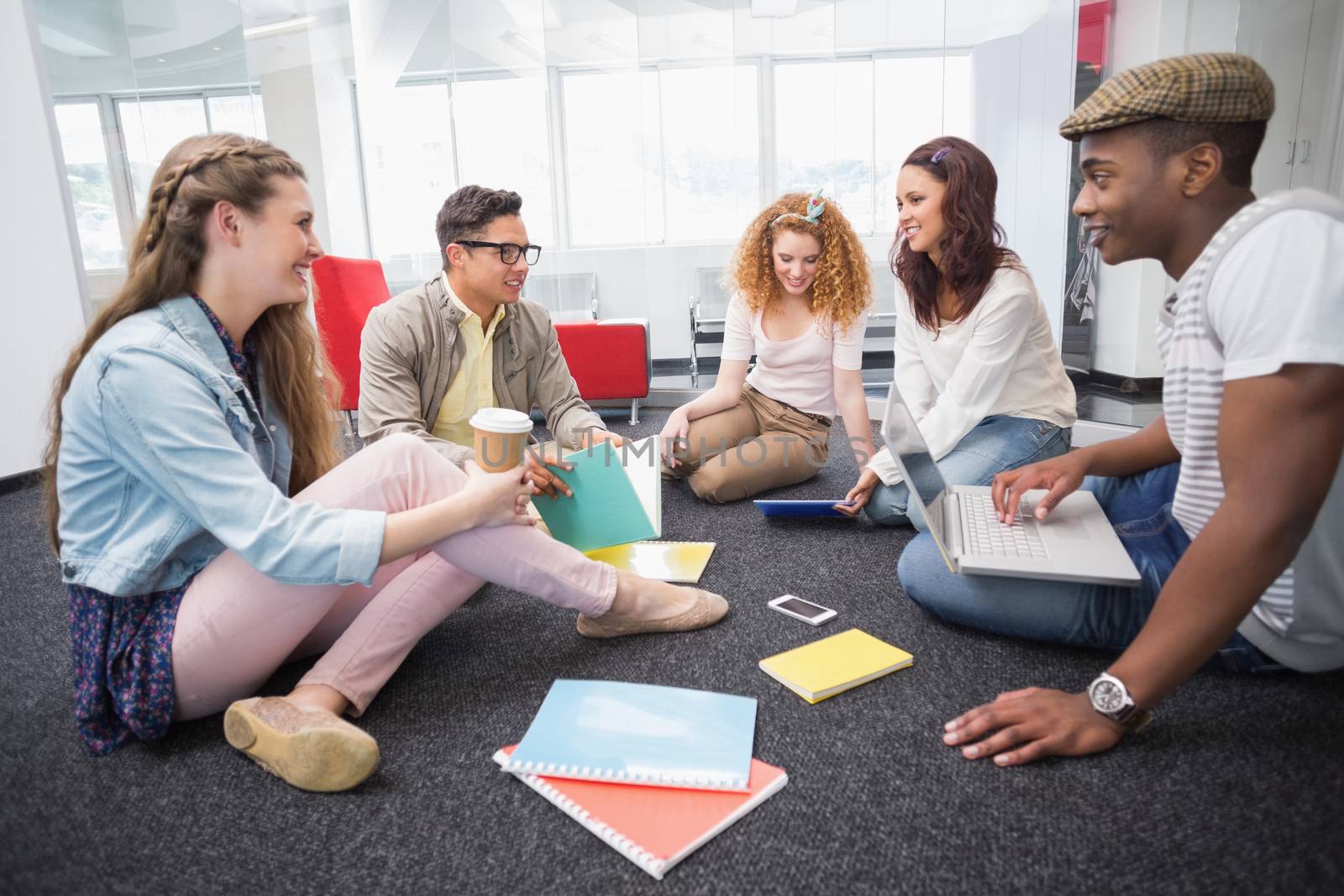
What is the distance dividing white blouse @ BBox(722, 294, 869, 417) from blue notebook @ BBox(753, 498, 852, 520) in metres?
0.58

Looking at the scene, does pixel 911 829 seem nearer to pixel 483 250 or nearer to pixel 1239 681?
pixel 1239 681

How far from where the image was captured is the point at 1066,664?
1.51m

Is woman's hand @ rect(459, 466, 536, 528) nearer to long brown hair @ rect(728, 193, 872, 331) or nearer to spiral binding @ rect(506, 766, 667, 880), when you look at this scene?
spiral binding @ rect(506, 766, 667, 880)

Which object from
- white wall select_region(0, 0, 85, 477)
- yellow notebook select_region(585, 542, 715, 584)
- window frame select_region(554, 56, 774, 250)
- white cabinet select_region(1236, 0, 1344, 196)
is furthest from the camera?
window frame select_region(554, 56, 774, 250)

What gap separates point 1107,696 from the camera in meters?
1.14

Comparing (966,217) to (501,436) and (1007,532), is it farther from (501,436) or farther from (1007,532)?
(501,436)

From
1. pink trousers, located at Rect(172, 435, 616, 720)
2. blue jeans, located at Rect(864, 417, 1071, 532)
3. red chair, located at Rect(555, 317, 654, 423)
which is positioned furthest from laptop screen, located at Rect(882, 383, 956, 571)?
red chair, located at Rect(555, 317, 654, 423)

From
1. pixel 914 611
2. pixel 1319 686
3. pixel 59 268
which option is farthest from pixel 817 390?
pixel 59 268

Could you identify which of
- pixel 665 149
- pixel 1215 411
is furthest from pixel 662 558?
pixel 665 149

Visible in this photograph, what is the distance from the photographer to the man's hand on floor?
45.9 inches

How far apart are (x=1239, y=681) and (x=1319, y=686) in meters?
0.12

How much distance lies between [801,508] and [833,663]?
822 mm

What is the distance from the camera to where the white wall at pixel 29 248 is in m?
3.10

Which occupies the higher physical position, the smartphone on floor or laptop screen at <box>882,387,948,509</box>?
laptop screen at <box>882,387,948,509</box>
